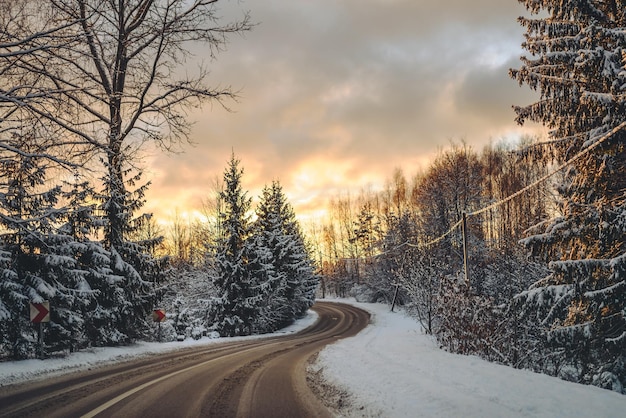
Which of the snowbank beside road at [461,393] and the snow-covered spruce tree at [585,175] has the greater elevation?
the snow-covered spruce tree at [585,175]

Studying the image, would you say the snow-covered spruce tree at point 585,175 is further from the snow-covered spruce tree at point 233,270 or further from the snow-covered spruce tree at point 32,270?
the snow-covered spruce tree at point 233,270

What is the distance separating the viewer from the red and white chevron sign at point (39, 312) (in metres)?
9.73

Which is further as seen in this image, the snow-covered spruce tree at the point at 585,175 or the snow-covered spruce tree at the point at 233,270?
the snow-covered spruce tree at the point at 233,270

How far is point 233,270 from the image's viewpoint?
27250 mm

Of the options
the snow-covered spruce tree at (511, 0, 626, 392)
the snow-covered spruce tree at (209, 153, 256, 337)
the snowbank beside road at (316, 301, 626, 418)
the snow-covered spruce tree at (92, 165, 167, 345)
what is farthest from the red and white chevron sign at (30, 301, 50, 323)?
the snow-covered spruce tree at (209, 153, 256, 337)

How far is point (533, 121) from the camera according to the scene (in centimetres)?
1161

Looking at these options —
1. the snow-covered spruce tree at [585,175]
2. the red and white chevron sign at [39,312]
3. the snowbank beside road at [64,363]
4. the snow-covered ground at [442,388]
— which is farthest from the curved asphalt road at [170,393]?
the snow-covered spruce tree at [585,175]

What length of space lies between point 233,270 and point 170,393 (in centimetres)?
2092

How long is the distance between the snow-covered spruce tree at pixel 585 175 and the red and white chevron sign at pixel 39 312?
13.0 metres

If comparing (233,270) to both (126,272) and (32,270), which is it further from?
(32,270)

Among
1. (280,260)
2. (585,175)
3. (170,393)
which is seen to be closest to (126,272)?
(170,393)

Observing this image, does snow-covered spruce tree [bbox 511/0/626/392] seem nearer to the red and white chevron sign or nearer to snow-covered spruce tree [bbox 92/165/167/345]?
the red and white chevron sign

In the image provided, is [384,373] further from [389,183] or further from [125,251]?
[389,183]

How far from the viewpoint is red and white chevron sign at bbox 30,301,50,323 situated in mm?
9727
